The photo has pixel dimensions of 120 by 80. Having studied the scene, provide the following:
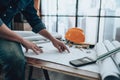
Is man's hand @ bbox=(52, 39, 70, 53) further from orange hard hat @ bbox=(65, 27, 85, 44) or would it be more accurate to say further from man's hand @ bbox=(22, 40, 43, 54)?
orange hard hat @ bbox=(65, 27, 85, 44)

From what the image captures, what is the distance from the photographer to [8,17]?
95cm

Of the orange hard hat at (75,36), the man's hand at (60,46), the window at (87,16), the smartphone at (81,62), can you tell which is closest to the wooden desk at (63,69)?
the smartphone at (81,62)

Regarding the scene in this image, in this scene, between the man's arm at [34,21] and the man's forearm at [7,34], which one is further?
the man's arm at [34,21]

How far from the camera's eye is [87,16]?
3.74 meters

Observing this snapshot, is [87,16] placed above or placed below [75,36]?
above

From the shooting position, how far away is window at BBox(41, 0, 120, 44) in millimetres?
3467

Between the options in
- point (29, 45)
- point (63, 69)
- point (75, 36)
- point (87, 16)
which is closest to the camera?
point (63, 69)

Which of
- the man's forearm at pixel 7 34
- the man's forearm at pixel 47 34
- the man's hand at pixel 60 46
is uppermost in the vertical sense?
the man's forearm at pixel 7 34

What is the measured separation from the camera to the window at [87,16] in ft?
11.4

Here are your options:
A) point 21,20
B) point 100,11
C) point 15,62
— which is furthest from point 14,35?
point 100,11

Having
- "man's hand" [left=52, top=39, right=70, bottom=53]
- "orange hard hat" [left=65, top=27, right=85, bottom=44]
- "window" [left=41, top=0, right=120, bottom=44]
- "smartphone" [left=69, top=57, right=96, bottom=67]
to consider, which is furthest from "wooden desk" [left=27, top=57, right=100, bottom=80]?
"window" [left=41, top=0, right=120, bottom=44]

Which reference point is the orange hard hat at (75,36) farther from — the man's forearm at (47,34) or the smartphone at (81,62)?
the smartphone at (81,62)

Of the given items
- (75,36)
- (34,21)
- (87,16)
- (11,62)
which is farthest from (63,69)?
(87,16)

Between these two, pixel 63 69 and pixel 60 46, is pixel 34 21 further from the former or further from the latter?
pixel 63 69
